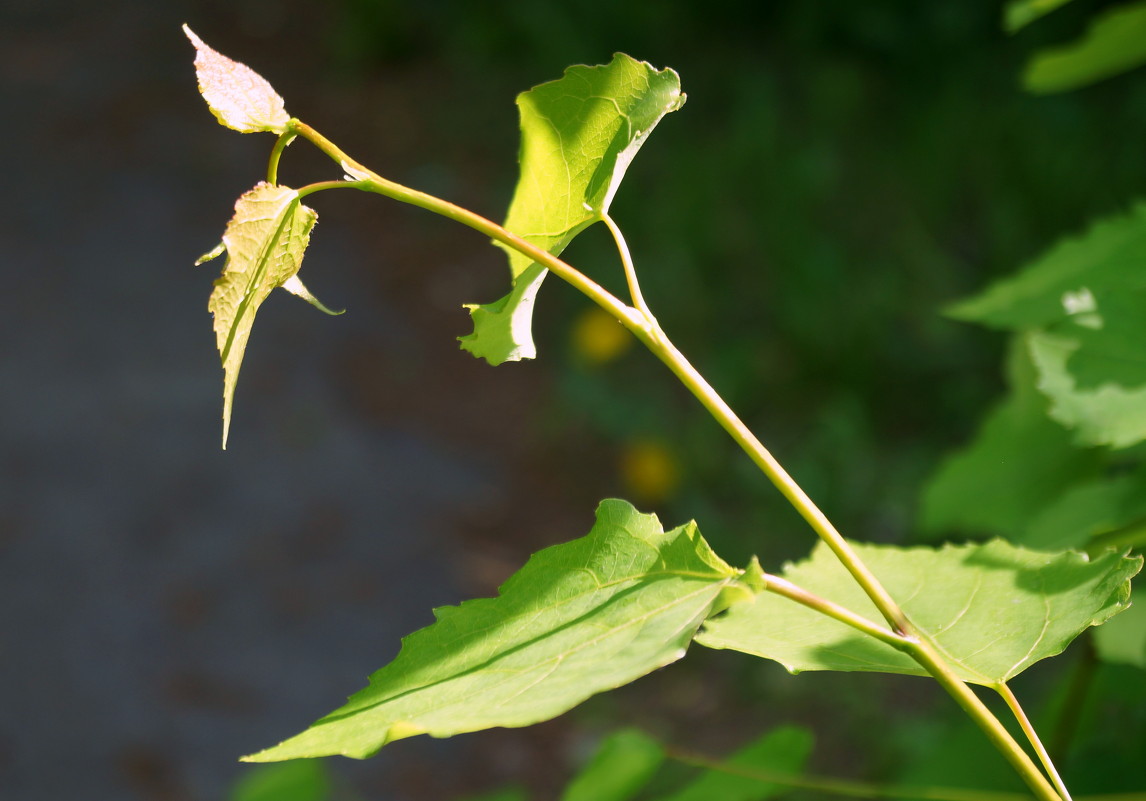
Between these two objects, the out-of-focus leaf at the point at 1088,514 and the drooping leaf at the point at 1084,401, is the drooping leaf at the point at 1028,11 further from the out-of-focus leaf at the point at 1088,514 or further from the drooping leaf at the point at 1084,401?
the out-of-focus leaf at the point at 1088,514

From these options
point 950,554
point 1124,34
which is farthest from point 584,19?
point 950,554

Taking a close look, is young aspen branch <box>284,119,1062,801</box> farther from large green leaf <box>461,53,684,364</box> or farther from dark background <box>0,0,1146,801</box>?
dark background <box>0,0,1146,801</box>

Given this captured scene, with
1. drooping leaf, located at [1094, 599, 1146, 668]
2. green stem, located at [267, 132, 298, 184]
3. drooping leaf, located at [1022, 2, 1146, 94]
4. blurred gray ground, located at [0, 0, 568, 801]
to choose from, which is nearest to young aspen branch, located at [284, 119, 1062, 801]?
green stem, located at [267, 132, 298, 184]

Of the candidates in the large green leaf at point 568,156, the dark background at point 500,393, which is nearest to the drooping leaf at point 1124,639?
the large green leaf at point 568,156

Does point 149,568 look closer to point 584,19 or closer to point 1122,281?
point 584,19

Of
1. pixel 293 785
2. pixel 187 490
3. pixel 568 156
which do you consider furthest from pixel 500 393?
pixel 568 156

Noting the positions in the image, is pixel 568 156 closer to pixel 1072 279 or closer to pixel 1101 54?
pixel 1072 279
